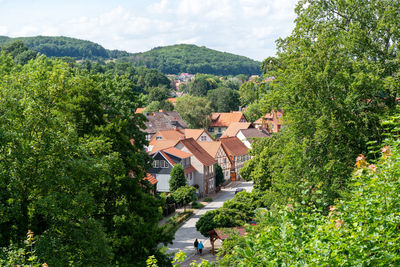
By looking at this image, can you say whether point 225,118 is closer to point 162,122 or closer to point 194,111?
point 194,111

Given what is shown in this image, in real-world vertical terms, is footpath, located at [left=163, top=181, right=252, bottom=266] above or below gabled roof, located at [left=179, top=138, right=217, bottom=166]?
below

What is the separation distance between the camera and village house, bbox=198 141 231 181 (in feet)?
201

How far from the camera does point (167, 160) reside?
50188mm

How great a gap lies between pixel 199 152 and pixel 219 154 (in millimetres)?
5762

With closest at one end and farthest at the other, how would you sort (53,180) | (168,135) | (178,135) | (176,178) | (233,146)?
1. (53,180)
2. (176,178)
3. (233,146)
4. (168,135)
5. (178,135)

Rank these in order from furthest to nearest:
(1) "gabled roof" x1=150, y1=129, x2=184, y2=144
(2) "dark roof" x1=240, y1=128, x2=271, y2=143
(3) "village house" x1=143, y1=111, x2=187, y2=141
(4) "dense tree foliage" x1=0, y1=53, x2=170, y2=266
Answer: (3) "village house" x1=143, y1=111, x2=187, y2=141 < (2) "dark roof" x1=240, y1=128, x2=271, y2=143 < (1) "gabled roof" x1=150, y1=129, x2=184, y2=144 < (4) "dense tree foliage" x1=0, y1=53, x2=170, y2=266

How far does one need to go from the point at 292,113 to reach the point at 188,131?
56.1m

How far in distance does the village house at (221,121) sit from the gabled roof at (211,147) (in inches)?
1327

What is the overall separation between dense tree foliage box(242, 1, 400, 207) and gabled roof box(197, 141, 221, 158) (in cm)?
4248

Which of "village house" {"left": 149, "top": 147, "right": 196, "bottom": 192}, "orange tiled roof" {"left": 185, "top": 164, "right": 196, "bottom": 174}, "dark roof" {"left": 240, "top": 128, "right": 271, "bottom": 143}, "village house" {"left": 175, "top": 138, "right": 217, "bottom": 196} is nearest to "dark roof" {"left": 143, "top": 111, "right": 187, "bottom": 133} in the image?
"dark roof" {"left": 240, "top": 128, "right": 271, "bottom": 143}

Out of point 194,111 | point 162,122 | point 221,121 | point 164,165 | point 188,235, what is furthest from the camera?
point 221,121

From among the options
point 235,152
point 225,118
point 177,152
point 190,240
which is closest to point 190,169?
point 177,152

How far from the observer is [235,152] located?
6712 cm

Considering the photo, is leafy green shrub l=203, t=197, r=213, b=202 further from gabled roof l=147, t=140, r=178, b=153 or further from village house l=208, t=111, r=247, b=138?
village house l=208, t=111, r=247, b=138
